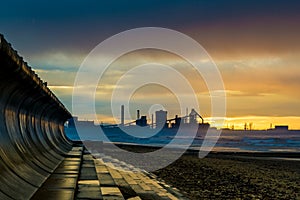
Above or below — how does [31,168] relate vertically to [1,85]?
below

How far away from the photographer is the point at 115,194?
7.20 m

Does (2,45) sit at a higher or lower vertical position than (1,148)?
higher

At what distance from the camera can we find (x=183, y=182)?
1584 centimetres

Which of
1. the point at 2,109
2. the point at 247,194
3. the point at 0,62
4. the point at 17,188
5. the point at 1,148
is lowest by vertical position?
the point at 247,194

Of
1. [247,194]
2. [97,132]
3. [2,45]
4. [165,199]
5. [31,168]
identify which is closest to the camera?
[2,45]

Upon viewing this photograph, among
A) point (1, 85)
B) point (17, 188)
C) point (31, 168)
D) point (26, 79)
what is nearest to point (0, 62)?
point (1, 85)

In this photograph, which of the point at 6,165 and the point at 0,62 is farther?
the point at 6,165

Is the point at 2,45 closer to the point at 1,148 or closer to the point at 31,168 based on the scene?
the point at 1,148

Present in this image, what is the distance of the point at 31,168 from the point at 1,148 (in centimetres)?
163

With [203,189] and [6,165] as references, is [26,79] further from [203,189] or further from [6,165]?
[203,189]

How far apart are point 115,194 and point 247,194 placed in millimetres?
7250

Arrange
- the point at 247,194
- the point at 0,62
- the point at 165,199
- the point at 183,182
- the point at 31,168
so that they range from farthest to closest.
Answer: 1. the point at 183,182
2. the point at 247,194
3. the point at 165,199
4. the point at 31,168
5. the point at 0,62

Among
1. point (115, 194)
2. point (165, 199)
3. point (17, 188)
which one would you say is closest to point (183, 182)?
point (165, 199)

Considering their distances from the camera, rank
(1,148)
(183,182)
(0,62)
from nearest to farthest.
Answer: (0,62), (1,148), (183,182)
